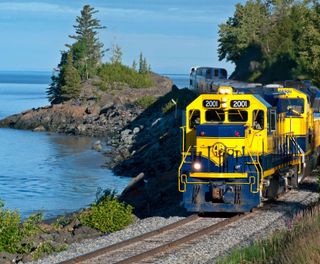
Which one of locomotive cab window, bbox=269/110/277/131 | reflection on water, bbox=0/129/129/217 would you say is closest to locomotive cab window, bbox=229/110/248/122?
locomotive cab window, bbox=269/110/277/131

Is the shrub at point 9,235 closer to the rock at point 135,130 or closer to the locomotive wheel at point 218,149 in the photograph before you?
the locomotive wheel at point 218,149

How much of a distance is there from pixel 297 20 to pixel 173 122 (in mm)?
25033

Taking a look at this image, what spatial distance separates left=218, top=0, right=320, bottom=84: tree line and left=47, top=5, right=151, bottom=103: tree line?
70.1 ft

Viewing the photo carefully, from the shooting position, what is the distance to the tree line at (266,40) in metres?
68.1

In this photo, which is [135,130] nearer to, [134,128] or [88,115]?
[134,128]

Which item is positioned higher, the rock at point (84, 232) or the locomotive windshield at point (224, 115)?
the locomotive windshield at point (224, 115)

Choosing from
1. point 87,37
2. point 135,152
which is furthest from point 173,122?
point 87,37

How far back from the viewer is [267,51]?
81188 mm

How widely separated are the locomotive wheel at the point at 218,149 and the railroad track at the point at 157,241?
166cm

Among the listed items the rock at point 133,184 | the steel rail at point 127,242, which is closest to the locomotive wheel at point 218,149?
the steel rail at point 127,242

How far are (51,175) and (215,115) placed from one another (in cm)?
3210

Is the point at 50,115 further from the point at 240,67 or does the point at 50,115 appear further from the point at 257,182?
the point at 257,182

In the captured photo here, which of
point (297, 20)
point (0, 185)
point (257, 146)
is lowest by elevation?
point (0, 185)

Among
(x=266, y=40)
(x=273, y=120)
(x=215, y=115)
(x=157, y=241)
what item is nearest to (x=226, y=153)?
(x=215, y=115)
